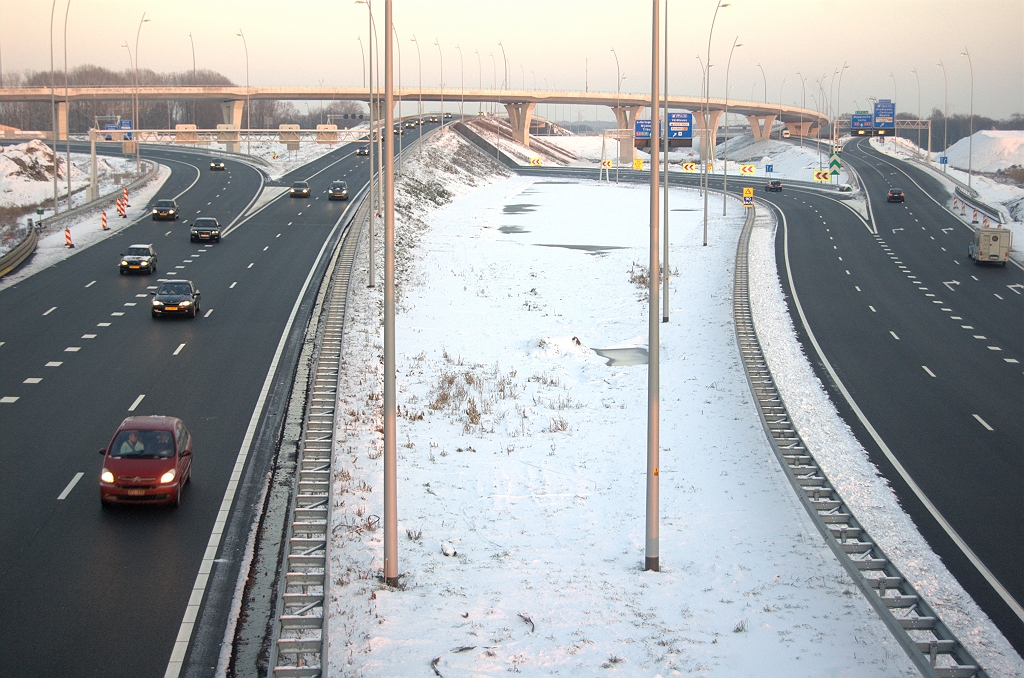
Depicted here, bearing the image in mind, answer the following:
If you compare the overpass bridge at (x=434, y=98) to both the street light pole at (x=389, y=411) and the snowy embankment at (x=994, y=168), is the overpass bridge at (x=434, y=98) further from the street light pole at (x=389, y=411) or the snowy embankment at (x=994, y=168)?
the street light pole at (x=389, y=411)

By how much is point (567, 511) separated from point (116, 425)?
10.3 m

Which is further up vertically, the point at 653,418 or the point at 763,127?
the point at 763,127

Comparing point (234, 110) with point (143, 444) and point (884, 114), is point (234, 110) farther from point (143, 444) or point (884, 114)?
point (143, 444)

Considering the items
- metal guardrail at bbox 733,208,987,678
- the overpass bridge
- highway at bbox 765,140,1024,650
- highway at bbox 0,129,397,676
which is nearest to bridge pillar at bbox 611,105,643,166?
the overpass bridge

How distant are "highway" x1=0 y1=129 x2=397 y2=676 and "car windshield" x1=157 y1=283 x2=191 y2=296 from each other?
1016 mm

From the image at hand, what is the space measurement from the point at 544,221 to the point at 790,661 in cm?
6017

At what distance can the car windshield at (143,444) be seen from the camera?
16922mm

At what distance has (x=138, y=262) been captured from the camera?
40.5 metres

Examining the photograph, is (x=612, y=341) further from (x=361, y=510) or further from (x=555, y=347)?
(x=361, y=510)

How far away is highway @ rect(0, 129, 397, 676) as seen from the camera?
12656 millimetres

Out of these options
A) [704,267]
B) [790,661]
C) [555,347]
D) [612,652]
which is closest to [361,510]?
[612,652]

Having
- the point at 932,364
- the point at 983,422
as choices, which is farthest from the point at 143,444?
the point at 932,364

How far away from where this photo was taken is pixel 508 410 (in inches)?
1042

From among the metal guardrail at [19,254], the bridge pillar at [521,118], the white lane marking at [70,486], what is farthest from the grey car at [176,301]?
the bridge pillar at [521,118]
